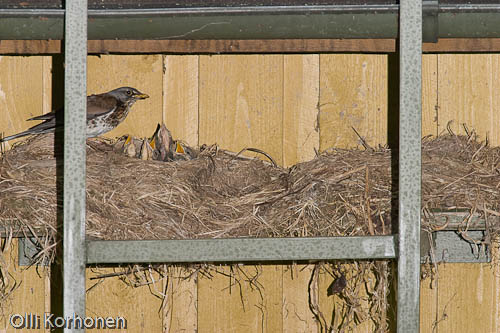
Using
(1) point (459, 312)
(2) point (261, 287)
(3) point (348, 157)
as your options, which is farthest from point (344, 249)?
(1) point (459, 312)

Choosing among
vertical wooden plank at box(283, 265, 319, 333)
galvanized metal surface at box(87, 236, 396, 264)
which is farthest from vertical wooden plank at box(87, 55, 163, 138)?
galvanized metal surface at box(87, 236, 396, 264)

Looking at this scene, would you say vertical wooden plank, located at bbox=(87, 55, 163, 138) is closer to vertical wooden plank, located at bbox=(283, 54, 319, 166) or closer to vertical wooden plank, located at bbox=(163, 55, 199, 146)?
vertical wooden plank, located at bbox=(163, 55, 199, 146)

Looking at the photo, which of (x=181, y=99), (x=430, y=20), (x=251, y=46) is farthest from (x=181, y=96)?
(x=430, y=20)

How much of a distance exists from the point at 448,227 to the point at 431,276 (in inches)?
9.9

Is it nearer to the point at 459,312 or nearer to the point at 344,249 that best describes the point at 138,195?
the point at 344,249

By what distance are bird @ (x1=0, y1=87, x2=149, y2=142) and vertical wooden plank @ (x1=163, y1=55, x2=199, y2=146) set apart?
9 centimetres

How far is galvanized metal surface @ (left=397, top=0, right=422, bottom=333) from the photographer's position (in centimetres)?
146

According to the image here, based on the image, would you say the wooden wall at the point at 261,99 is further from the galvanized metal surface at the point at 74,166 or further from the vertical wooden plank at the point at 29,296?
the galvanized metal surface at the point at 74,166

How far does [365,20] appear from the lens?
1.55 meters

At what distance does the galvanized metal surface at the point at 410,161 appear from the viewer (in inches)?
57.6

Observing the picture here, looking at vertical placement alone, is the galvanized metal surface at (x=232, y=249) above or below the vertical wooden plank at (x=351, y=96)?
below

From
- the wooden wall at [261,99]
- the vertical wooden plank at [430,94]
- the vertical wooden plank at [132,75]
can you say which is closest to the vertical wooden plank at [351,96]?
the wooden wall at [261,99]

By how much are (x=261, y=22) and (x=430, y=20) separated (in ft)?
1.22

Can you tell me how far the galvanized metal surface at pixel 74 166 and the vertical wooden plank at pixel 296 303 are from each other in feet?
2.48
